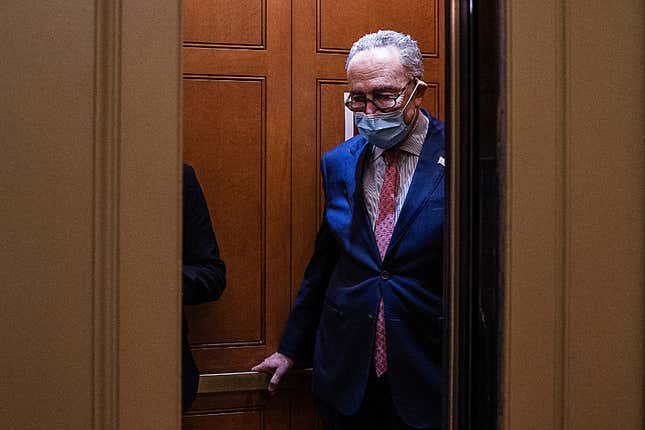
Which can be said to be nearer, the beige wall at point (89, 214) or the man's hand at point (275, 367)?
the beige wall at point (89, 214)

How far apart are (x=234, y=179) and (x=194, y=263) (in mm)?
477

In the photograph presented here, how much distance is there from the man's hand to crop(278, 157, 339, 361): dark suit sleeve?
0.03 metres

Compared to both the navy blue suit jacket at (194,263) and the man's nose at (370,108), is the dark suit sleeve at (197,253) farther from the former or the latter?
the man's nose at (370,108)

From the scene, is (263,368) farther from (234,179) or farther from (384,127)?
(384,127)

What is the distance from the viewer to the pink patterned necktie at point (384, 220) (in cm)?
130

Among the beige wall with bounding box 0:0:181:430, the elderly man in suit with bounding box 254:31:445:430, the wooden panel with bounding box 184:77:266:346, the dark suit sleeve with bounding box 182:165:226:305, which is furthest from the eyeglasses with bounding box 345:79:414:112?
the beige wall with bounding box 0:0:181:430

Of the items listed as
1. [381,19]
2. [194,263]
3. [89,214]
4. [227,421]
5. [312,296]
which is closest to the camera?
[89,214]

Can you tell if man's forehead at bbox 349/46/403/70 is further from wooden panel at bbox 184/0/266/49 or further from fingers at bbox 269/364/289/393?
fingers at bbox 269/364/289/393

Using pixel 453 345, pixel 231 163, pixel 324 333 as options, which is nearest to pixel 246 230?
pixel 231 163

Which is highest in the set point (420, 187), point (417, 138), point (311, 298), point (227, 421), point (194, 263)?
point (417, 138)

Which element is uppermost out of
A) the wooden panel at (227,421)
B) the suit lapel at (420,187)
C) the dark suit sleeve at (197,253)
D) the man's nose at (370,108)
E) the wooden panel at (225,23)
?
the wooden panel at (225,23)

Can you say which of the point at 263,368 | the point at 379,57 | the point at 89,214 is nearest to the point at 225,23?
the point at 379,57

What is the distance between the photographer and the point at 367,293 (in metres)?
1.31

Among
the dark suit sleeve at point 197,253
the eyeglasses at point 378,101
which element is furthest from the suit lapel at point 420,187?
the dark suit sleeve at point 197,253
